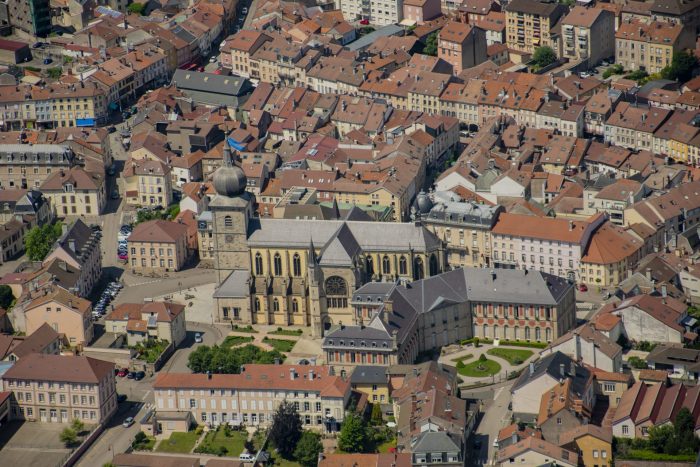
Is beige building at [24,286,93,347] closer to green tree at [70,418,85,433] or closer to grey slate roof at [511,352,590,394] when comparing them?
green tree at [70,418,85,433]

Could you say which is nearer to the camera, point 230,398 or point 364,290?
point 230,398

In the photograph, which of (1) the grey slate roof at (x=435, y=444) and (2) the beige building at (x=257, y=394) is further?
(2) the beige building at (x=257, y=394)

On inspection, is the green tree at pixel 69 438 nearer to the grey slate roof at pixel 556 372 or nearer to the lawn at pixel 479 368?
the lawn at pixel 479 368

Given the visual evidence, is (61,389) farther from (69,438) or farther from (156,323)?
(156,323)

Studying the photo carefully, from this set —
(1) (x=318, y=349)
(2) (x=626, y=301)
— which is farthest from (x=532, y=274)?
(1) (x=318, y=349)

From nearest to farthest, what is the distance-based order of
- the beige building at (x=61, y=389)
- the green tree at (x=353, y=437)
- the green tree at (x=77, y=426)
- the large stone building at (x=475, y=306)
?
the green tree at (x=353, y=437) → the green tree at (x=77, y=426) → the beige building at (x=61, y=389) → the large stone building at (x=475, y=306)

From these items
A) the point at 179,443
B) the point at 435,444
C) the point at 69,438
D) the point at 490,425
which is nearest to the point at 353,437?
the point at 435,444

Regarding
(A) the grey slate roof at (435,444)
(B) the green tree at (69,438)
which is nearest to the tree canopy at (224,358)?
(B) the green tree at (69,438)

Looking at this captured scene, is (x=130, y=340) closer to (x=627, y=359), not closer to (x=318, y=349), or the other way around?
(x=318, y=349)
